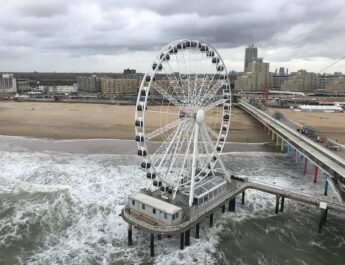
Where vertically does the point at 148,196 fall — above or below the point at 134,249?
above

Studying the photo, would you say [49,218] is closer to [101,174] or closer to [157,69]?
[101,174]

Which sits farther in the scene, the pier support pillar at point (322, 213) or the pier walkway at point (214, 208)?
the pier support pillar at point (322, 213)

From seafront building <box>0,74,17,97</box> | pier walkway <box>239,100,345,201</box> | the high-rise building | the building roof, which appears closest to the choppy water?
the building roof

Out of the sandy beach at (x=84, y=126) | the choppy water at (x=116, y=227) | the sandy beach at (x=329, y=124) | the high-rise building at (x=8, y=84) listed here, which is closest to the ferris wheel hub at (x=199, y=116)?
the choppy water at (x=116, y=227)

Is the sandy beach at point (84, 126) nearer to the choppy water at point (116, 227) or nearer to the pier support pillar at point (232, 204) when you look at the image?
the choppy water at point (116, 227)

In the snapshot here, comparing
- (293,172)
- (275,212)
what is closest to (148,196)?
(275,212)

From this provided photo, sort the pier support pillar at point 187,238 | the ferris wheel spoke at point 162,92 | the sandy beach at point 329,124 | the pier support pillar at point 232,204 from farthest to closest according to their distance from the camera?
the sandy beach at point 329,124 < the pier support pillar at point 232,204 < the ferris wheel spoke at point 162,92 < the pier support pillar at point 187,238

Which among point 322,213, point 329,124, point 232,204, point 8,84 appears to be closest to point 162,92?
point 232,204
